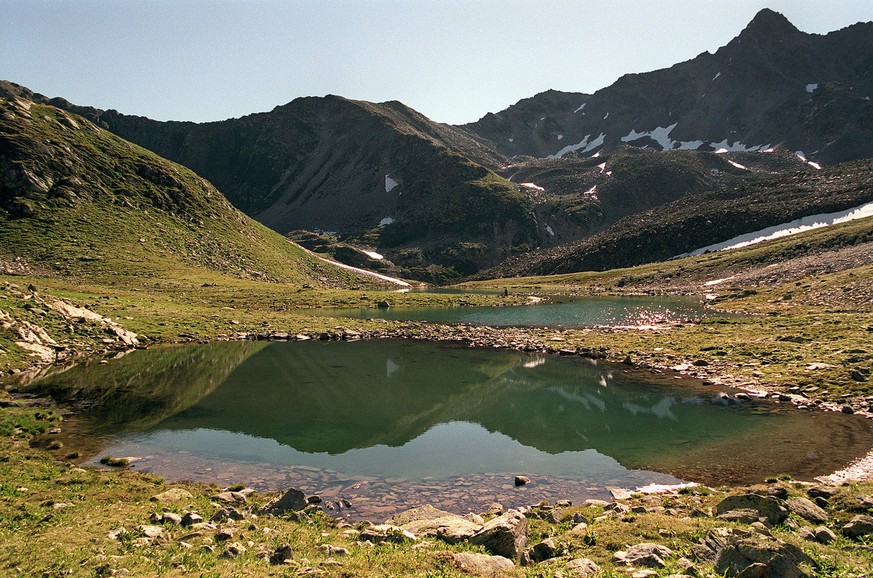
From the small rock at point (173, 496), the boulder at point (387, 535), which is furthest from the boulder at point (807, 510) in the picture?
the small rock at point (173, 496)

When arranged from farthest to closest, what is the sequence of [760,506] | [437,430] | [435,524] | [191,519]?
→ [437,430], [435,524], [191,519], [760,506]

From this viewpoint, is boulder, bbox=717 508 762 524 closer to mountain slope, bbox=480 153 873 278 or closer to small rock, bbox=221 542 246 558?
small rock, bbox=221 542 246 558

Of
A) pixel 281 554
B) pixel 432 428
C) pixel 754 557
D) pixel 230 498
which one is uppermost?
→ pixel 754 557

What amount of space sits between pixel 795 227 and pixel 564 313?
117 meters

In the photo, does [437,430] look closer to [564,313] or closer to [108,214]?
[564,313]

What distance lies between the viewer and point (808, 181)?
184875mm

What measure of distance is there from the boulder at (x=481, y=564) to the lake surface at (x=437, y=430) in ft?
20.7

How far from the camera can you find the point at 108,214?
4973 inches

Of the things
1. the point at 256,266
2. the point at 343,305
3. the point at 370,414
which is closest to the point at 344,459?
the point at 370,414

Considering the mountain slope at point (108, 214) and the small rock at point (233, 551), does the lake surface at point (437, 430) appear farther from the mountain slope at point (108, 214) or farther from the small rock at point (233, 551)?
the mountain slope at point (108, 214)

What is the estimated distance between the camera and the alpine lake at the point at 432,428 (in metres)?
21.3

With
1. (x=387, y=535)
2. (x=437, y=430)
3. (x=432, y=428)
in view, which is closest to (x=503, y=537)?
(x=387, y=535)

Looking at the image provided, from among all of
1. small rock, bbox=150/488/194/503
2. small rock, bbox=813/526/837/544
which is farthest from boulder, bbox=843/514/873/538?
small rock, bbox=150/488/194/503

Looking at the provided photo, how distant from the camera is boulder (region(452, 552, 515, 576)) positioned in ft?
38.2
